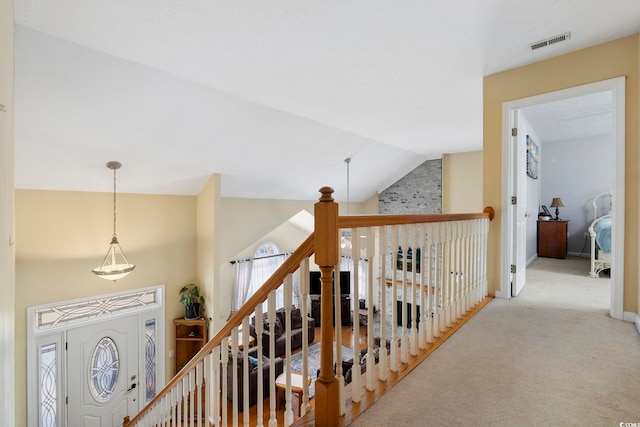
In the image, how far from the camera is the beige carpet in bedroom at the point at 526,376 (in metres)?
1.37

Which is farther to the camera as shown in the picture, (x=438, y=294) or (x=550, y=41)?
(x=550, y=41)

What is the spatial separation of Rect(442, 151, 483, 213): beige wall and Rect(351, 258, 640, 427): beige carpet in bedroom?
4.89 m

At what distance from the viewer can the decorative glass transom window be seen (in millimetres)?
4887

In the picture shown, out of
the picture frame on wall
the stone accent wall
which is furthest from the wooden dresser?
the stone accent wall

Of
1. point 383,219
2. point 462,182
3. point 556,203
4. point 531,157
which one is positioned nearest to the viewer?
point 383,219

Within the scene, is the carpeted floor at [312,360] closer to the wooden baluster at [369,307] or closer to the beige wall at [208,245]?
the beige wall at [208,245]

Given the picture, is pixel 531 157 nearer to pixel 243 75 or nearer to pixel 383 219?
pixel 243 75

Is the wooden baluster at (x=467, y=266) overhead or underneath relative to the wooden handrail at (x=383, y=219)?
underneath

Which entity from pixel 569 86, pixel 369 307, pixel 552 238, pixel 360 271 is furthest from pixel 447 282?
pixel 360 271

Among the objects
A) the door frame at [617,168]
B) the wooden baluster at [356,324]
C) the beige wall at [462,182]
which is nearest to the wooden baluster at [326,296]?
the wooden baluster at [356,324]

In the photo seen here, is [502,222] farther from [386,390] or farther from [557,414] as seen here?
[386,390]

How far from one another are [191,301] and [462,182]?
629cm

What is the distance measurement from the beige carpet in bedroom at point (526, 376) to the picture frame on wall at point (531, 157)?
108 inches

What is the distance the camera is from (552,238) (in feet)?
18.4
